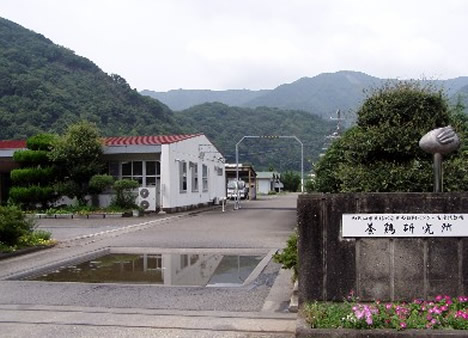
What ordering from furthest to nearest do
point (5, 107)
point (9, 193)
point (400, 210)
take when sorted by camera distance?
point (5, 107), point (9, 193), point (400, 210)

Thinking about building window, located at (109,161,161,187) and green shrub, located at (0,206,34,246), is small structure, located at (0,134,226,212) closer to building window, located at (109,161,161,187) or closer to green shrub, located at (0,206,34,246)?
building window, located at (109,161,161,187)

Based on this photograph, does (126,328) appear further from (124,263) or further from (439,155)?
(124,263)

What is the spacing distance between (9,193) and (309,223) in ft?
70.9

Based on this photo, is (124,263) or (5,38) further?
(5,38)

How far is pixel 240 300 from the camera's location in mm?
7039

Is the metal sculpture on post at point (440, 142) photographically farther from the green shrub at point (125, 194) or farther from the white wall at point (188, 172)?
the white wall at point (188, 172)

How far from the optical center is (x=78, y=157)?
2408 centimetres

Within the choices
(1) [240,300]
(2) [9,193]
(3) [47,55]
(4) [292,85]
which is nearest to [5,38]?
(3) [47,55]

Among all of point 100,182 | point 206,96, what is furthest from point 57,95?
point 206,96

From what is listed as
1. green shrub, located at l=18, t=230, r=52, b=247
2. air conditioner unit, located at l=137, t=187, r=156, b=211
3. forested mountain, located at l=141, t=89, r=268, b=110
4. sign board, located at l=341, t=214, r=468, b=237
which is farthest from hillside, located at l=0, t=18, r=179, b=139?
forested mountain, located at l=141, t=89, r=268, b=110

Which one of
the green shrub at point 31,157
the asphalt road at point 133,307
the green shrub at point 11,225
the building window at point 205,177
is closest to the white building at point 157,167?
the green shrub at point 31,157

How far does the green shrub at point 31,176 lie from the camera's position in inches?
922

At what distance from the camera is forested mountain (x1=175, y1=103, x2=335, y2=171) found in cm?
6247

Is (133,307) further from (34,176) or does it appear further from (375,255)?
(34,176)
